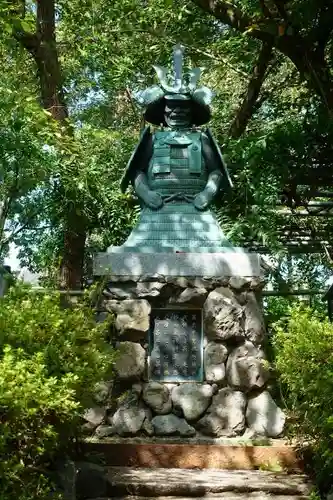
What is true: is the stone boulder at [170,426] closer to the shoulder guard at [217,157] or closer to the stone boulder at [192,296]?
the stone boulder at [192,296]

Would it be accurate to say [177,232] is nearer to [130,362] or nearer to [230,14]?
[130,362]

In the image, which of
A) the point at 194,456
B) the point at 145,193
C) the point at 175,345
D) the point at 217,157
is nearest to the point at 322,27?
the point at 217,157

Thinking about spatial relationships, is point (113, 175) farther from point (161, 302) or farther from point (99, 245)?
point (161, 302)

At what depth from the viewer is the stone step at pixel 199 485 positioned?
4.85 metres

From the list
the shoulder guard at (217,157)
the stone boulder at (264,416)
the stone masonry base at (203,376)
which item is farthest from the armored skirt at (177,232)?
the stone boulder at (264,416)

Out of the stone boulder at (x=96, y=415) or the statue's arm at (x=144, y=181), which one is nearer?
→ the stone boulder at (x=96, y=415)

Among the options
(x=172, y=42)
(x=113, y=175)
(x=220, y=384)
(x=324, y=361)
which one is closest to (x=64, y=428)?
(x=324, y=361)

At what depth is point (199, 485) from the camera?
491 cm

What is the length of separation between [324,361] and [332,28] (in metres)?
4.37

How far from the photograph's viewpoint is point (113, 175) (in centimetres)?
1034

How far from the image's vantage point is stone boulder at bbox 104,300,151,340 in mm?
6461

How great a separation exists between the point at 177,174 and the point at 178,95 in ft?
2.54

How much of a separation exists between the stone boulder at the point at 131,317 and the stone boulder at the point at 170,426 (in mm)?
682

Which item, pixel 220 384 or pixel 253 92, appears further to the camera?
pixel 253 92
